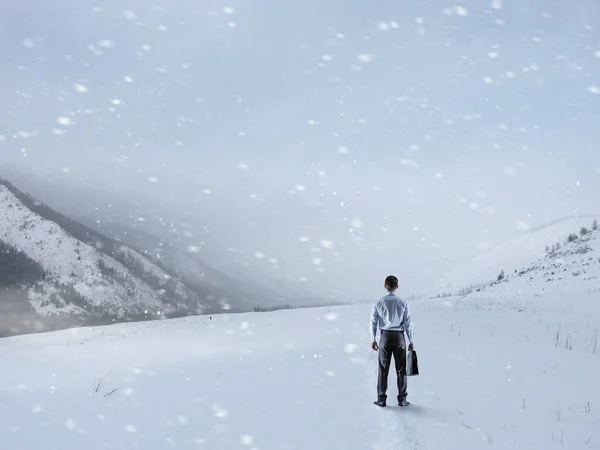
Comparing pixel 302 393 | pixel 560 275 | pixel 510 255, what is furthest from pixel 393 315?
pixel 510 255

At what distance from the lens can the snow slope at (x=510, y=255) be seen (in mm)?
139125

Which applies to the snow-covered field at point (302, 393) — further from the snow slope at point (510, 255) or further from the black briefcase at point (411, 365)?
the snow slope at point (510, 255)

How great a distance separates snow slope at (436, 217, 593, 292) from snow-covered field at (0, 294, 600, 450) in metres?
127

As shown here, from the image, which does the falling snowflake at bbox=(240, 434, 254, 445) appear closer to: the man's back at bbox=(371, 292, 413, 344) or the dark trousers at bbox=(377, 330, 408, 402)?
the dark trousers at bbox=(377, 330, 408, 402)

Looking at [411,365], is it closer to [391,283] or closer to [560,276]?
[391,283]

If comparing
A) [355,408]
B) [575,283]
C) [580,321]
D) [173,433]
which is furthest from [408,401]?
[575,283]

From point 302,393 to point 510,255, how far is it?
15184cm

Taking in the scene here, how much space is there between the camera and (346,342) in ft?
51.7

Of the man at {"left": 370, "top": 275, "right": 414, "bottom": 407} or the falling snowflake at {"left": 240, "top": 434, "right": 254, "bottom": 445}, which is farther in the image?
the man at {"left": 370, "top": 275, "right": 414, "bottom": 407}

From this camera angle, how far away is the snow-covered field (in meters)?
7.91

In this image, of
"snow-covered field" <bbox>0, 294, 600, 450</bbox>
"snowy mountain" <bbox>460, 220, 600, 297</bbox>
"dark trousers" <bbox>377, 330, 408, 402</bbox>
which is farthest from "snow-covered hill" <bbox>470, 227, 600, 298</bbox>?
"dark trousers" <bbox>377, 330, 408, 402</bbox>

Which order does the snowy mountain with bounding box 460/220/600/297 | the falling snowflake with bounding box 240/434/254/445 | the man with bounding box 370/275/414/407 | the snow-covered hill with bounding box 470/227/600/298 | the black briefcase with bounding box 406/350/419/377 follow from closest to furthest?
the falling snowflake with bounding box 240/434/254/445, the black briefcase with bounding box 406/350/419/377, the man with bounding box 370/275/414/407, the snow-covered hill with bounding box 470/227/600/298, the snowy mountain with bounding box 460/220/600/297

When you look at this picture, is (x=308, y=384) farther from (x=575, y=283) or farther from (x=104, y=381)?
(x=575, y=283)

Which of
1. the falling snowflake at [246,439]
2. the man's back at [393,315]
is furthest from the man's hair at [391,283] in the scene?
the falling snowflake at [246,439]
